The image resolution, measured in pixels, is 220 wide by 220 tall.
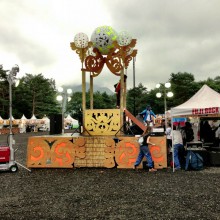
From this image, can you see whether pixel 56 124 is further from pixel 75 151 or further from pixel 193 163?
pixel 193 163

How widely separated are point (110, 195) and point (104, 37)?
8.02m

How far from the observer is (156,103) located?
8794 cm

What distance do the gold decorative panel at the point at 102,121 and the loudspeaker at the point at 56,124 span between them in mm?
2127

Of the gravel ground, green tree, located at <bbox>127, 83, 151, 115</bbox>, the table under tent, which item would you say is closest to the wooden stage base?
the gravel ground

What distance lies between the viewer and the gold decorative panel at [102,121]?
1302cm

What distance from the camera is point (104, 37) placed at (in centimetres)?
1353

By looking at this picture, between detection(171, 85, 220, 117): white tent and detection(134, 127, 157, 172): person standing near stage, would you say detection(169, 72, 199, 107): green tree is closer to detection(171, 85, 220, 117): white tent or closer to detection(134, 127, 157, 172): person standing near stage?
detection(171, 85, 220, 117): white tent

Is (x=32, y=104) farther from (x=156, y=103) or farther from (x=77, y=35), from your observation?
(x=77, y=35)

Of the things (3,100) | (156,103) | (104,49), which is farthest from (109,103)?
(104,49)

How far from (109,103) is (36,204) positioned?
10624 cm

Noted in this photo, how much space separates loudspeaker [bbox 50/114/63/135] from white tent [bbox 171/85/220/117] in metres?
5.75

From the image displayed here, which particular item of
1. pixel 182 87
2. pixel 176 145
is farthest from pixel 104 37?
pixel 182 87

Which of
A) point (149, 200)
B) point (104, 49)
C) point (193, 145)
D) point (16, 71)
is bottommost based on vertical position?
point (149, 200)

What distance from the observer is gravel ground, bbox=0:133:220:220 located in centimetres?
588
